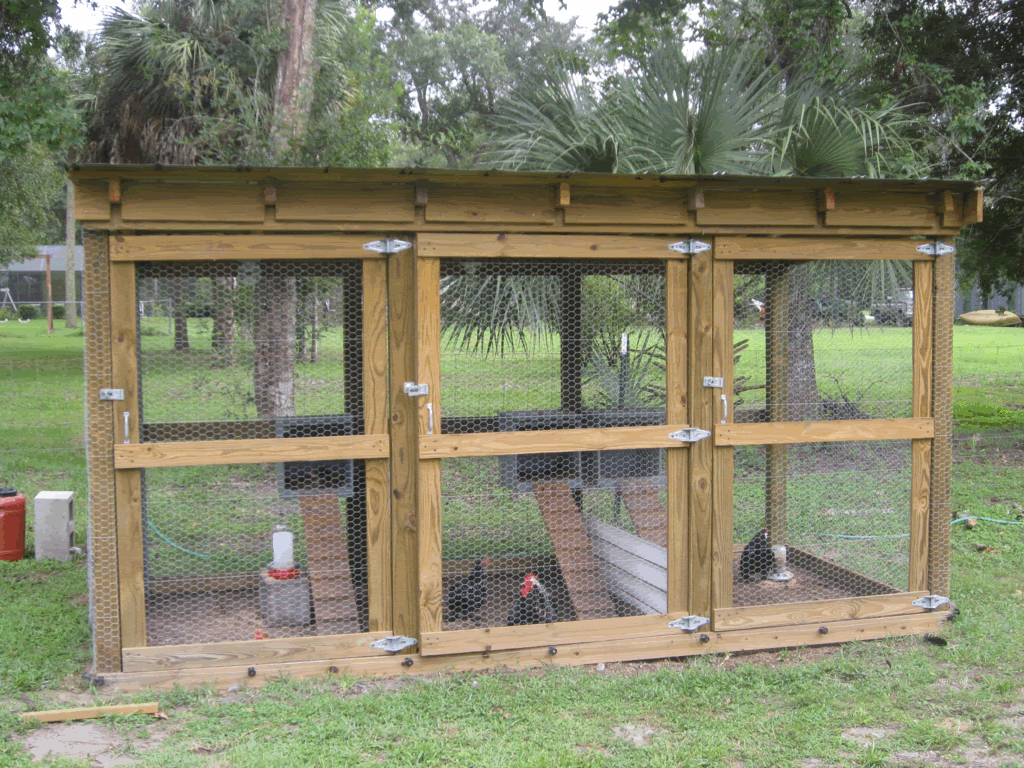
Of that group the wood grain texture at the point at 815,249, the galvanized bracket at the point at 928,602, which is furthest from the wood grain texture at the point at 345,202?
Answer: the galvanized bracket at the point at 928,602

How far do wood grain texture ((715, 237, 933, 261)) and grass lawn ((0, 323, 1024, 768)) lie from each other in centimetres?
188

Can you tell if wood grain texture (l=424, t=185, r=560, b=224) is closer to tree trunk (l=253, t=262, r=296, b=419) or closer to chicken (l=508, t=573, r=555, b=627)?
tree trunk (l=253, t=262, r=296, b=419)

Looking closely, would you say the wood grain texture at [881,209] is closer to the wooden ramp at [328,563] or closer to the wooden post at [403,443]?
the wooden post at [403,443]

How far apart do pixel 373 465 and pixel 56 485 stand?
15.9ft

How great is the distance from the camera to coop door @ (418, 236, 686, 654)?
151 inches

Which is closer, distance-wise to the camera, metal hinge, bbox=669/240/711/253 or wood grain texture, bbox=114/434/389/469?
wood grain texture, bbox=114/434/389/469

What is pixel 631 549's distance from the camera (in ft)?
14.3

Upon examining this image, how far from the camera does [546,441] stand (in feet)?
12.7

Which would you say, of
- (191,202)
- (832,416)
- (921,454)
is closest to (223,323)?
(191,202)

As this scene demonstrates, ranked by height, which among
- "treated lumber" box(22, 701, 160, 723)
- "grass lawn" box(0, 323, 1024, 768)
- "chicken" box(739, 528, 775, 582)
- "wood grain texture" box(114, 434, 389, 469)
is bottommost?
"grass lawn" box(0, 323, 1024, 768)

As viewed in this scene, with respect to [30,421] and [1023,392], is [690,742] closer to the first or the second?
[30,421]

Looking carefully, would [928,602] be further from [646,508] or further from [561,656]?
[561,656]

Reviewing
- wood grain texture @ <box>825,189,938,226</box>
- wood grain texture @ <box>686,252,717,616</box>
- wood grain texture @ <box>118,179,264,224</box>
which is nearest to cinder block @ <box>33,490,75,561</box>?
wood grain texture @ <box>118,179,264,224</box>

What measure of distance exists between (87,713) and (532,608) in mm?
1933
